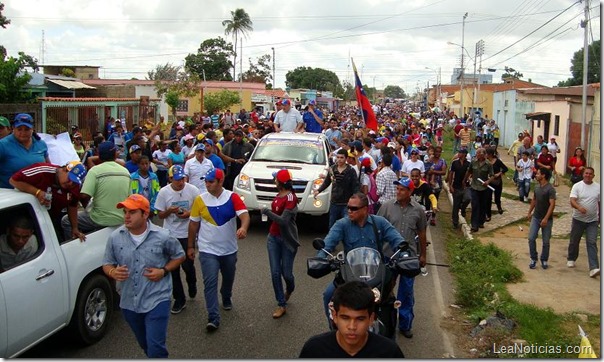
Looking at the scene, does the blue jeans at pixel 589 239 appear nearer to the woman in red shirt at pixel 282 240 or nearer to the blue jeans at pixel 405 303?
the blue jeans at pixel 405 303

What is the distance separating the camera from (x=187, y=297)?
309 inches

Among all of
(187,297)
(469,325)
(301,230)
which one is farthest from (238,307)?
(301,230)

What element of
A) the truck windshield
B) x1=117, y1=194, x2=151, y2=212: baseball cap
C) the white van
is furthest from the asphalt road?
the truck windshield

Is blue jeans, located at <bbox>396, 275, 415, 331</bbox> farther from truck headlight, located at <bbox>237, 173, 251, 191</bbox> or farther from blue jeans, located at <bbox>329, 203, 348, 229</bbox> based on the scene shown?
truck headlight, located at <bbox>237, 173, 251, 191</bbox>

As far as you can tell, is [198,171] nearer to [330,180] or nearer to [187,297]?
[330,180]

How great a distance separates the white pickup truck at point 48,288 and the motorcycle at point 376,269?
2235mm

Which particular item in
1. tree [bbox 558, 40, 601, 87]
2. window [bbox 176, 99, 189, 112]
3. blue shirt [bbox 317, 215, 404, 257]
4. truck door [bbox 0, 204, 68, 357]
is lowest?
truck door [bbox 0, 204, 68, 357]

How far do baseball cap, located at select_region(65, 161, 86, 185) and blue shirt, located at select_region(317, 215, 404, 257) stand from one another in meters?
2.47

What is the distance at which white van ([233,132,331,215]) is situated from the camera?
11.4 metres

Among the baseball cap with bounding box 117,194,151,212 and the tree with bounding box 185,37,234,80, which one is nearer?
the baseball cap with bounding box 117,194,151,212

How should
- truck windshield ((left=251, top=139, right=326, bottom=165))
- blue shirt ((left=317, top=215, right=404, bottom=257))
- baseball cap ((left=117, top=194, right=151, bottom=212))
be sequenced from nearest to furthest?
baseball cap ((left=117, top=194, right=151, bottom=212)) < blue shirt ((left=317, top=215, right=404, bottom=257)) < truck windshield ((left=251, top=139, right=326, bottom=165))

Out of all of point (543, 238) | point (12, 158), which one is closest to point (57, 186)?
point (12, 158)

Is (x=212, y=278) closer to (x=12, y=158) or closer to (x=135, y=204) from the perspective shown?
(x=135, y=204)

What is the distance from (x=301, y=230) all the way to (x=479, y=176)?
3844mm
